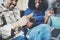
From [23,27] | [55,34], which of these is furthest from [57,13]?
[23,27]

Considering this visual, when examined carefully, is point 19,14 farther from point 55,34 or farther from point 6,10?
point 55,34

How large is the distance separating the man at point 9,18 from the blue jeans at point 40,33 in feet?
0.39

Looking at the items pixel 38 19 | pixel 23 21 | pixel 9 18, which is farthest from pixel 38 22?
pixel 9 18

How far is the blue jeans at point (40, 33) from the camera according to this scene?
1493 millimetres

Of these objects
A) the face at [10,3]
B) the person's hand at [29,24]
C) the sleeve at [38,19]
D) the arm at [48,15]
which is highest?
the face at [10,3]

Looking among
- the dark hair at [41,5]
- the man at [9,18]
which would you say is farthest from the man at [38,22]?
the man at [9,18]

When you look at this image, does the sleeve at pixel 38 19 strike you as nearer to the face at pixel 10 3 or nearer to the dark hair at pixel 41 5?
the dark hair at pixel 41 5

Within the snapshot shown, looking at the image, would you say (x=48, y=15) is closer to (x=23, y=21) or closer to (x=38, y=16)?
(x=38, y=16)

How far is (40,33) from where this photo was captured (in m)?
1.51

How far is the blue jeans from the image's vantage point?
4.90 ft

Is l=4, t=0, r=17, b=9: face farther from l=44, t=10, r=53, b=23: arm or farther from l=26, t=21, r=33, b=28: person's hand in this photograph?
l=44, t=10, r=53, b=23: arm

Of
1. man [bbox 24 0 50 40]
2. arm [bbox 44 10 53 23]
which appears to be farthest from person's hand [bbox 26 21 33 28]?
arm [bbox 44 10 53 23]

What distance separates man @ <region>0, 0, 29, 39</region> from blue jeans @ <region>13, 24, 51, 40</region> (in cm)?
12

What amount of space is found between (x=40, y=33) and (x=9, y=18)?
344mm
